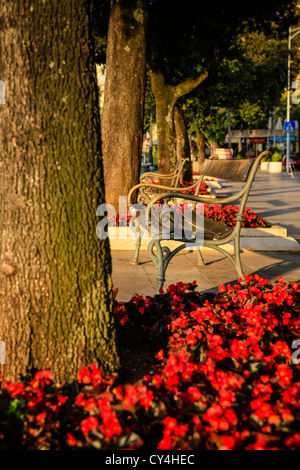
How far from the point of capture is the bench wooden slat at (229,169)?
524cm

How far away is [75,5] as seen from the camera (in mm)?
2684

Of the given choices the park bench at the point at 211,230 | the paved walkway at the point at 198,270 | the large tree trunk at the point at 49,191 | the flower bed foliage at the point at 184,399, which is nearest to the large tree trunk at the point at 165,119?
the paved walkway at the point at 198,270

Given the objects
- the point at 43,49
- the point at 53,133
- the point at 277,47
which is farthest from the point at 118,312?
the point at 277,47

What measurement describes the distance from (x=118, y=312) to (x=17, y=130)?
4.81 ft

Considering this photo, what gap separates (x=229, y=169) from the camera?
5910 mm

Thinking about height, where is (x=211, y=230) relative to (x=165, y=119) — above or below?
below

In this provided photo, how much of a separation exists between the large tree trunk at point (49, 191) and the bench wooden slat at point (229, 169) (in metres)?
2.66

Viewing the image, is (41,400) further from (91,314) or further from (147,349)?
(147,349)

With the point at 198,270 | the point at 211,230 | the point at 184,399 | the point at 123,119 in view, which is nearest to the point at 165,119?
the point at 123,119

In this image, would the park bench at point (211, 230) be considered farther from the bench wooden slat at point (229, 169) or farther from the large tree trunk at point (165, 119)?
the large tree trunk at point (165, 119)

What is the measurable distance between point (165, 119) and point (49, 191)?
13.4m

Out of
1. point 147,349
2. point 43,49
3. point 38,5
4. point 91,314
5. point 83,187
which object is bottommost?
→ point 147,349

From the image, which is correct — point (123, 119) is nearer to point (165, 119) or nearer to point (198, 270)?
point (198, 270)
